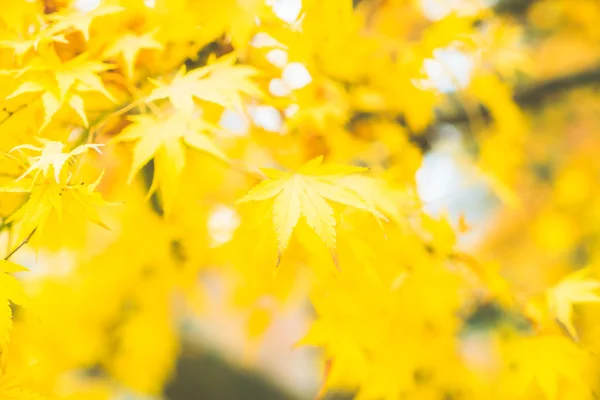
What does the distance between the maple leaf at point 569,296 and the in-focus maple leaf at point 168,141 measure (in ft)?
1.85

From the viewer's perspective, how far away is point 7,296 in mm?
505

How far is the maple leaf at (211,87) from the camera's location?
619mm

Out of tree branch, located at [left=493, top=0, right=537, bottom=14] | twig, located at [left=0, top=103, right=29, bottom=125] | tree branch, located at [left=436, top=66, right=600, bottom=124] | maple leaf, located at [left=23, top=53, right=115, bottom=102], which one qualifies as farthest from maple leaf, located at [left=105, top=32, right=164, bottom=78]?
tree branch, located at [left=493, top=0, right=537, bottom=14]

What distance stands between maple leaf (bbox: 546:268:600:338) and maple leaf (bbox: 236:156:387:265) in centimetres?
36

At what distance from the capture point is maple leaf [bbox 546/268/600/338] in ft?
2.28

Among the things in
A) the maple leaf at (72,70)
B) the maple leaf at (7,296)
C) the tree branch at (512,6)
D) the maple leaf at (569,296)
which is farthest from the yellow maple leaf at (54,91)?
the tree branch at (512,6)

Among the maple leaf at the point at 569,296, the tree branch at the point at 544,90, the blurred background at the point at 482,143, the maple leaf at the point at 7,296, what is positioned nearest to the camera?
the maple leaf at the point at 7,296

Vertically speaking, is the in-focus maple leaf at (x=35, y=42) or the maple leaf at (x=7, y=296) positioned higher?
→ the in-focus maple leaf at (x=35, y=42)

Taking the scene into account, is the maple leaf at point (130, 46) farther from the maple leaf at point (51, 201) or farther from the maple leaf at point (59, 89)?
the maple leaf at point (51, 201)

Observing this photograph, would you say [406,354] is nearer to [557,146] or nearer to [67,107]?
[67,107]

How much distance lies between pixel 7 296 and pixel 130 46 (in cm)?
38

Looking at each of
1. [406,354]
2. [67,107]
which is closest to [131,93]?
[67,107]

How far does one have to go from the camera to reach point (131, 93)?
75cm

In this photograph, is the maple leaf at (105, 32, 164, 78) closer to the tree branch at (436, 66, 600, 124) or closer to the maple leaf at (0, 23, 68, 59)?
the maple leaf at (0, 23, 68, 59)
